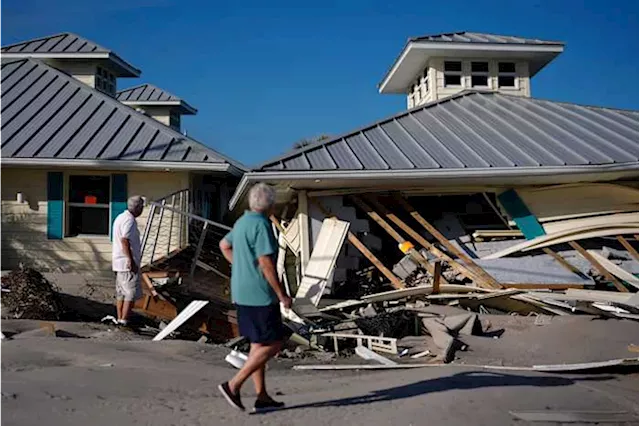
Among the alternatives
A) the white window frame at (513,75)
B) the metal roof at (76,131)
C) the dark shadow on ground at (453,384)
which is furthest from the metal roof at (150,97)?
the dark shadow on ground at (453,384)

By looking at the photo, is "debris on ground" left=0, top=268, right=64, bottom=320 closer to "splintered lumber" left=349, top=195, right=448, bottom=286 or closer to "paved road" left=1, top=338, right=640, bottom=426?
"paved road" left=1, top=338, right=640, bottom=426

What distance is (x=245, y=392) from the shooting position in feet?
18.8

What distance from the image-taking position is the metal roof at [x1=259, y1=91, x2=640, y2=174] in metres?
11.5

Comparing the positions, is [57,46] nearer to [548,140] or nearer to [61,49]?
[61,49]

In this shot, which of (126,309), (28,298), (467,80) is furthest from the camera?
(467,80)

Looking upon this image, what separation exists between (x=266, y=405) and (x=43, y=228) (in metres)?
10.2

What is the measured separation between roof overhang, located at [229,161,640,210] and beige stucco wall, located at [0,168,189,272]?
256 cm

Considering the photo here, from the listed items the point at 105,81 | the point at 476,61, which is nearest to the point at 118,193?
the point at 105,81

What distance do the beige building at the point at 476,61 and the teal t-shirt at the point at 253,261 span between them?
492 inches

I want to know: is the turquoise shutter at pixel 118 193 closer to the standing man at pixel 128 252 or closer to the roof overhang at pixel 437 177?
the roof overhang at pixel 437 177

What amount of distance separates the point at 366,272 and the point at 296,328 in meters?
2.63

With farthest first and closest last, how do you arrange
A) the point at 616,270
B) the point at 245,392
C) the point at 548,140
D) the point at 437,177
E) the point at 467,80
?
the point at 467,80 → the point at 548,140 → the point at 437,177 → the point at 616,270 → the point at 245,392

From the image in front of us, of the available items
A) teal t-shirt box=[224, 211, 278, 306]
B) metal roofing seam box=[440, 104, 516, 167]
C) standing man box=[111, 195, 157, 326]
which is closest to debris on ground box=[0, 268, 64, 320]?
standing man box=[111, 195, 157, 326]

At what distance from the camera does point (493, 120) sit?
47.4 ft
